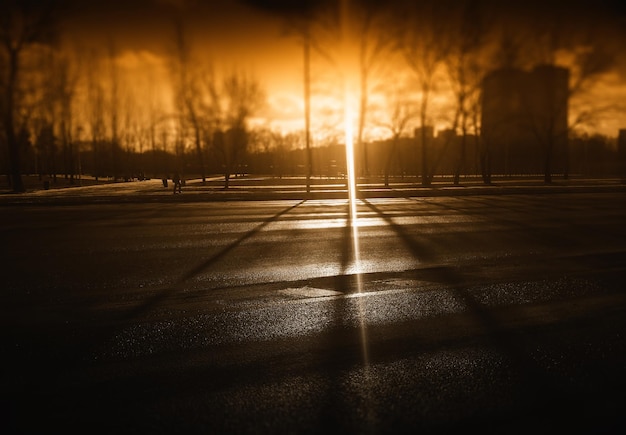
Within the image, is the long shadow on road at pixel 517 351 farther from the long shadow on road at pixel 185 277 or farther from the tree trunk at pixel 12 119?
the tree trunk at pixel 12 119

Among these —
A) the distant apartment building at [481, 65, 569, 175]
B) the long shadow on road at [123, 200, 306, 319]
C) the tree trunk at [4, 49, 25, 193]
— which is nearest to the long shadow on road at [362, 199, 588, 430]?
the long shadow on road at [123, 200, 306, 319]

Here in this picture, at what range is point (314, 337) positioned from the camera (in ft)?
15.1

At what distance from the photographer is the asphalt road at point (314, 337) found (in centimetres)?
317

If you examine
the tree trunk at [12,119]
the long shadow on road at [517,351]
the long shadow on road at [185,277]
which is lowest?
the long shadow on road at [517,351]

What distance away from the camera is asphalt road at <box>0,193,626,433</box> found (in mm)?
3168

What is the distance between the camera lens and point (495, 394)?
3.42 meters

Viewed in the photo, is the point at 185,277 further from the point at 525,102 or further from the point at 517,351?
the point at 525,102

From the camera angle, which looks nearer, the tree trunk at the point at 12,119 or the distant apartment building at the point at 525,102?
the tree trunk at the point at 12,119

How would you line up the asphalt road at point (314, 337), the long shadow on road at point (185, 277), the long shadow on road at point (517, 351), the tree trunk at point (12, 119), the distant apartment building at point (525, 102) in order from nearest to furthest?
the asphalt road at point (314, 337)
the long shadow on road at point (517, 351)
the long shadow on road at point (185, 277)
the tree trunk at point (12, 119)
the distant apartment building at point (525, 102)

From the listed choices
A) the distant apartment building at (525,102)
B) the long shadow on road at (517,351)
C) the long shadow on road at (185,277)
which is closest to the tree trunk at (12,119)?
the long shadow on road at (185,277)

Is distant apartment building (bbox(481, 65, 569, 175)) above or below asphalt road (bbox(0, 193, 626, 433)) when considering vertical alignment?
above

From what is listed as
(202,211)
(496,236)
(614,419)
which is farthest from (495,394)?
(202,211)

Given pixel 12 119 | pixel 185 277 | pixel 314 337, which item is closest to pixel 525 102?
pixel 12 119

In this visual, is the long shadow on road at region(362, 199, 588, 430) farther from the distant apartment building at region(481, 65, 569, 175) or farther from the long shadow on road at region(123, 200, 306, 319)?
the distant apartment building at region(481, 65, 569, 175)
